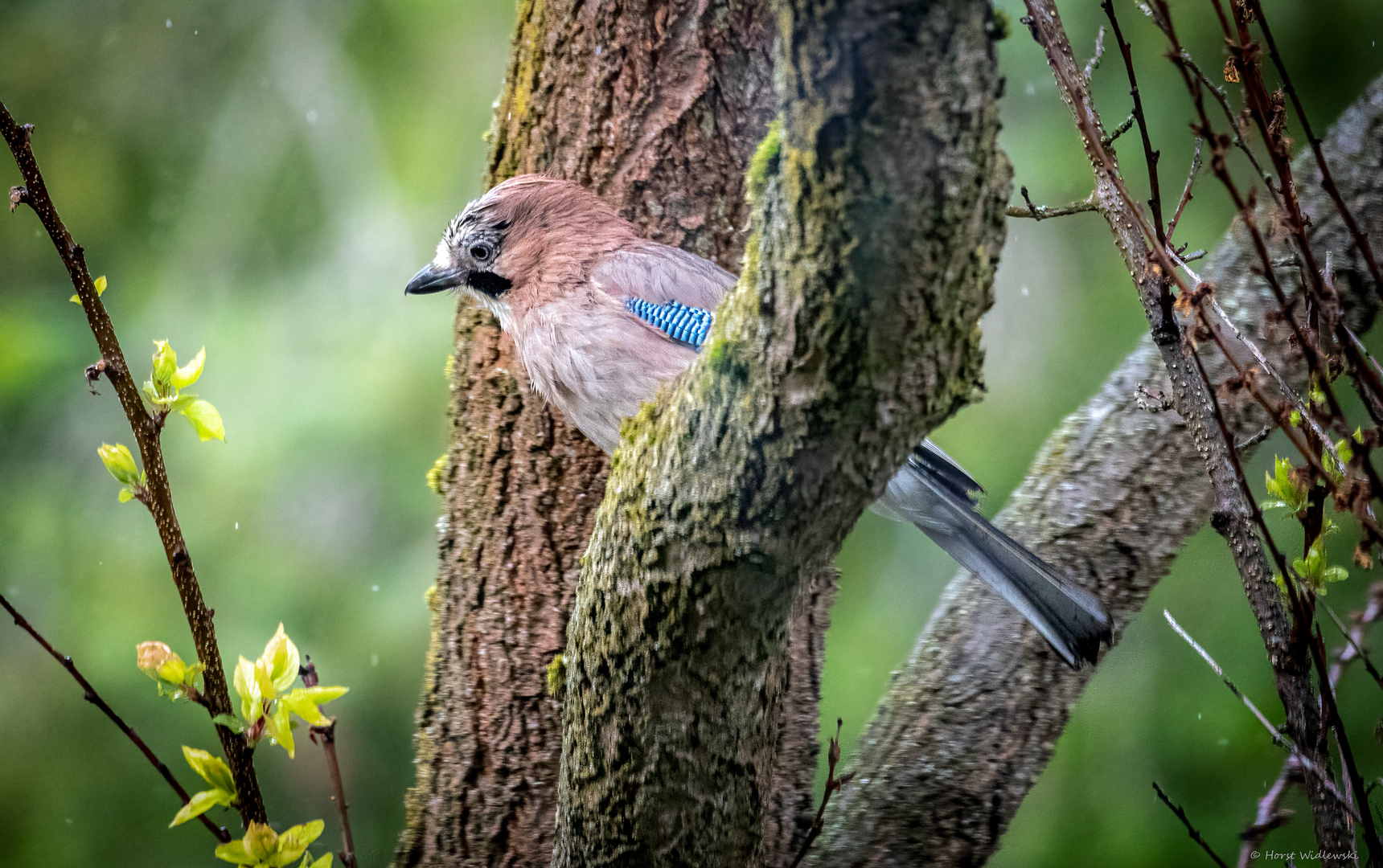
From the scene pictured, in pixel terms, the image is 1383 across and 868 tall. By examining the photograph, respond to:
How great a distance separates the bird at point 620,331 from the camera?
5.08 feet

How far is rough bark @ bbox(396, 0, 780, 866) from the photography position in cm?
169

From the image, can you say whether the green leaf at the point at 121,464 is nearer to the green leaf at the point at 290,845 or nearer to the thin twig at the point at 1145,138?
the green leaf at the point at 290,845

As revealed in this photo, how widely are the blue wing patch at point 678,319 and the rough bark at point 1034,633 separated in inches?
29.0

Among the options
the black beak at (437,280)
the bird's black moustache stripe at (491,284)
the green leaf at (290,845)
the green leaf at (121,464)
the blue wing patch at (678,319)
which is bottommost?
the green leaf at (290,845)

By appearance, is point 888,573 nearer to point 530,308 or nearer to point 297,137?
point 530,308

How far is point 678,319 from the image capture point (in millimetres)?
1688

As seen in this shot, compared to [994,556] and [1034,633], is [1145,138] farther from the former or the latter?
[1034,633]

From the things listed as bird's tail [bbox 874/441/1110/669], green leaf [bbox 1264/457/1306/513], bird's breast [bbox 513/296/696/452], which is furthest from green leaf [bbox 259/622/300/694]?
green leaf [bbox 1264/457/1306/513]

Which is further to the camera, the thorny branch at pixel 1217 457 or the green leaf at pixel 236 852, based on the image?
the thorny branch at pixel 1217 457

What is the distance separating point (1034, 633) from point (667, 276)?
0.91 meters

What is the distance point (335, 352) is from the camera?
10.6 ft

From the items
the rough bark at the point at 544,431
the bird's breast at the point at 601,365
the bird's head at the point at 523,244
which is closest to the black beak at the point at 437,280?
the bird's head at the point at 523,244

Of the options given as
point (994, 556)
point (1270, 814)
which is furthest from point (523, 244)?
point (1270, 814)

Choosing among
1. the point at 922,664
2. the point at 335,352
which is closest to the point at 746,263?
the point at 922,664
